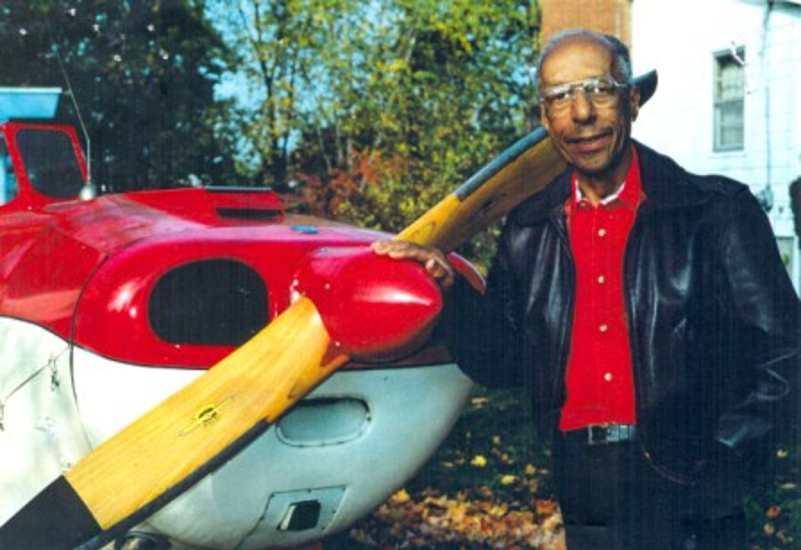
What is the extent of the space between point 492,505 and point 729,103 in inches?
230

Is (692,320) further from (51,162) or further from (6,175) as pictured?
(6,175)

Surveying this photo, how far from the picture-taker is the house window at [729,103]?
9.14 m

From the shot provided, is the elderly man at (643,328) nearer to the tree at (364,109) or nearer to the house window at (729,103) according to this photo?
the tree at (364,109)

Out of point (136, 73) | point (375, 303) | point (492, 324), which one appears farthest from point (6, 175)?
point (136, 73)

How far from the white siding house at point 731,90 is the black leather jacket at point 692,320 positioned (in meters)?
5.56

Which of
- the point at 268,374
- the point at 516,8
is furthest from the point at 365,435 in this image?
the point at 516,8

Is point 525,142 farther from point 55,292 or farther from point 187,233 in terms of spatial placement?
point 55,292

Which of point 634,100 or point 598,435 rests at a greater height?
point 634,100

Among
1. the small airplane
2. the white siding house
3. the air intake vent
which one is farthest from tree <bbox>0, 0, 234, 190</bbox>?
the small airplane

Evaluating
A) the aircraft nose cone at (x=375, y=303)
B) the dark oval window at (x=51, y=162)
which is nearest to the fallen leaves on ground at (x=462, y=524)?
the dark oval window at (x=51, y=162)

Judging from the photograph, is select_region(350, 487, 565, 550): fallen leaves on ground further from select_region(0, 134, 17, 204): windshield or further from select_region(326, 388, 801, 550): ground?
select_region(0, 134, 17, 204): windshield

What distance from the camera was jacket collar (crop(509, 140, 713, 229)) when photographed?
2.01 meters

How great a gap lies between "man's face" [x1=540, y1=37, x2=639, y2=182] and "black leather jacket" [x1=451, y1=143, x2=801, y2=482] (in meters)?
0.11

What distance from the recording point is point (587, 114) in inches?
77.2
